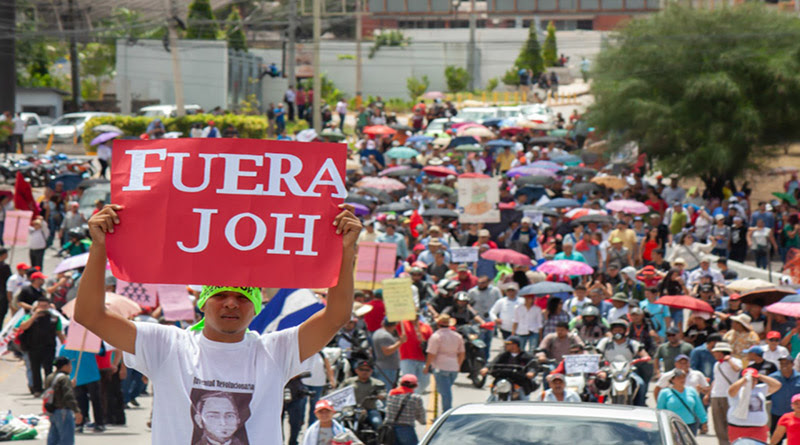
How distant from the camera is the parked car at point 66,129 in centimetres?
4822

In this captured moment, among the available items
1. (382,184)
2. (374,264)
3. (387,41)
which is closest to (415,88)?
(387,41)

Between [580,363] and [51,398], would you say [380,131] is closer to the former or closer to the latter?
[580,363]

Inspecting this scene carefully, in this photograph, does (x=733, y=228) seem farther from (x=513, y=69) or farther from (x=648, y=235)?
(x=513, y=69)

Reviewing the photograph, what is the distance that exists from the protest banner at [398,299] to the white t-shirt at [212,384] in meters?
12.2

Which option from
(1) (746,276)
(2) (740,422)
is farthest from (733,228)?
(2) (740,422)

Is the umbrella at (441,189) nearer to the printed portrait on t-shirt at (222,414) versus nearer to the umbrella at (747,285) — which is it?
the umbrella at (747,285)

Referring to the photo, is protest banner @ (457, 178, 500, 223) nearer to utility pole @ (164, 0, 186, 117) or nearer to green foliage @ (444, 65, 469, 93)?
utility pole @ (164, 0, 186, 117)

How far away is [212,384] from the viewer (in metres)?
3.96

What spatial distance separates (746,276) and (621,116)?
11.4 metres

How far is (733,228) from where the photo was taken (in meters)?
26.1

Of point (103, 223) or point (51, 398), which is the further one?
point (51, 398)

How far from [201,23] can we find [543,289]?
4788 cm

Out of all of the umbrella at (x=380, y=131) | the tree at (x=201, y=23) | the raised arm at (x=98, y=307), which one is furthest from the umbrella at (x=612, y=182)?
the tree at (x=201, y=23)

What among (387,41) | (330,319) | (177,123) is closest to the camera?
(330,319)
